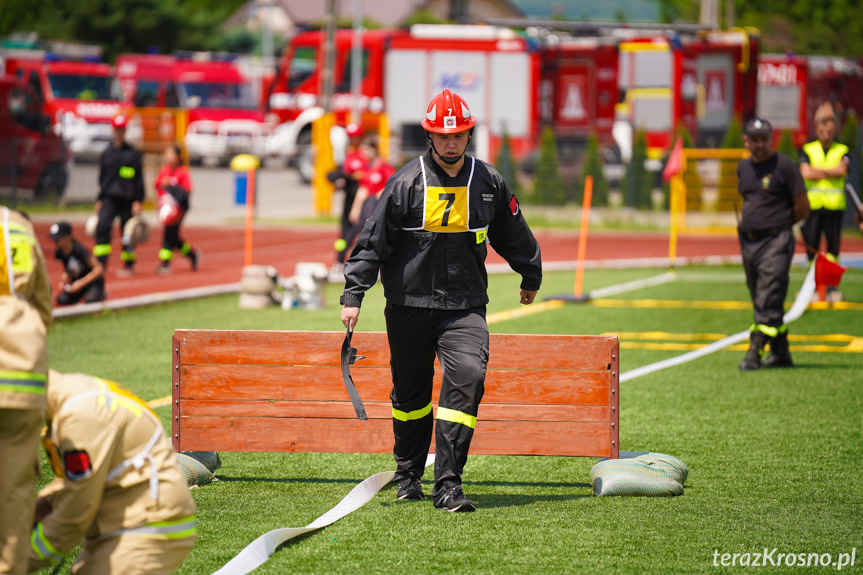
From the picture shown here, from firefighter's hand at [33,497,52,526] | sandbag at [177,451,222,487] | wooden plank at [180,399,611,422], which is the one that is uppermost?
firefighter's hand at [33,497,52,526]

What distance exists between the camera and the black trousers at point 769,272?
360 inches

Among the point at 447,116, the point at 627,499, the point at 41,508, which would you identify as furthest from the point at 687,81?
the point at 41,508

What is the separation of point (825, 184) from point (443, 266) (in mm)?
8304

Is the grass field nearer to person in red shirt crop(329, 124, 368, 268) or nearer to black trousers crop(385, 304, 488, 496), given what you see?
black trousers crop(385, 304, 488, 496)

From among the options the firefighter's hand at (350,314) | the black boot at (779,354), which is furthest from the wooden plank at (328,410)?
the black boot at (779,354)

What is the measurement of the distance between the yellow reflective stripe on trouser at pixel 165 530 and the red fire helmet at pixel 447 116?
237 centimetres

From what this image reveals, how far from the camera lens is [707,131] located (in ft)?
97.5

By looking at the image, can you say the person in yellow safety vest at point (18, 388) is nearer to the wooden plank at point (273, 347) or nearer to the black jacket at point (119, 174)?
the wooden plank at point (273, 347)

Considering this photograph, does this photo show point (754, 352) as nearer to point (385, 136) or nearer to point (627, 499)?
point (627, 499)

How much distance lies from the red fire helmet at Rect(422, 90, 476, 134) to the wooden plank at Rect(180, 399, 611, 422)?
160 cm

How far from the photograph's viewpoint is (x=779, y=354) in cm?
958

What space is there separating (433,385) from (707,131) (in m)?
25.1

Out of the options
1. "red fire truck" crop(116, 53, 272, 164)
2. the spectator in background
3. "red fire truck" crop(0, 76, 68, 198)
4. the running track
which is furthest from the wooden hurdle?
"red fire truck" crop(116, 53, 272, 164)

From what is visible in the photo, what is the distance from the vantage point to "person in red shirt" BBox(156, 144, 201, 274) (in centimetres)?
1557
